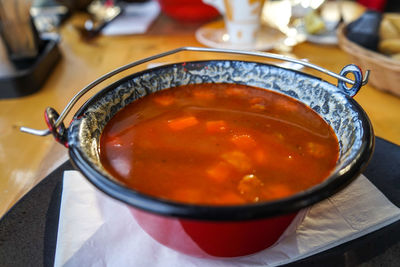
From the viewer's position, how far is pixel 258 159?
34.5 inches

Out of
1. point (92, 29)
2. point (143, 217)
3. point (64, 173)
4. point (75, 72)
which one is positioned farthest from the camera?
point (92, 29)

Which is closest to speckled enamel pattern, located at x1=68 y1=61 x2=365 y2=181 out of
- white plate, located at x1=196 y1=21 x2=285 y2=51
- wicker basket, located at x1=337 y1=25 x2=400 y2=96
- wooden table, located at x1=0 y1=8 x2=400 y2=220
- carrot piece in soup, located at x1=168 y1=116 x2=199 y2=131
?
carrot piece in soup, located at x1=168 y1=116 x2=199 y2=131

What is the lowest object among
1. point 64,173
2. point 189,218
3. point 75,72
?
point 75,72

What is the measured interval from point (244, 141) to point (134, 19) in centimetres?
213

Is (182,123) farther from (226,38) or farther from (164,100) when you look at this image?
(226,38)

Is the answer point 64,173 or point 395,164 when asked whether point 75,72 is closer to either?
point 64,173

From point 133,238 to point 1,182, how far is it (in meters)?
0.60

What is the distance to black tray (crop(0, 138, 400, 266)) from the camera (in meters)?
0.80

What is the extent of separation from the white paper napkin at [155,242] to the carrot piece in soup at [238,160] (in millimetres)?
187

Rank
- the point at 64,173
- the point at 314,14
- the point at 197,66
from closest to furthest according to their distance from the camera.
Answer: the point at 64,173 < the point at 197,66 < the point at 314,14

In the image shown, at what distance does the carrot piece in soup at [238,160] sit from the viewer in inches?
33.2

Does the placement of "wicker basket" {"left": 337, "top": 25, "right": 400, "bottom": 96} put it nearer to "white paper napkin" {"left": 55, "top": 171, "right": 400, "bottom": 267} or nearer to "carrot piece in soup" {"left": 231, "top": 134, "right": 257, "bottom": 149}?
"white paper napkin" {"left": 55, "top": 171, "right": 400, "bottom": 267}

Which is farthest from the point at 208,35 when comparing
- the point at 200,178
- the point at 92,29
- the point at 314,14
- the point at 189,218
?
the point at 189,218

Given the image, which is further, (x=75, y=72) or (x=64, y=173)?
(x=75, y=72)
